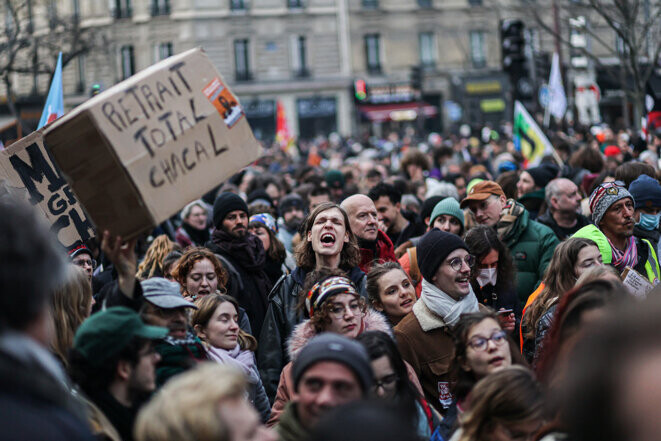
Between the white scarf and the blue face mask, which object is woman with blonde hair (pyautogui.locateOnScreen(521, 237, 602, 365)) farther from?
the blue face mask

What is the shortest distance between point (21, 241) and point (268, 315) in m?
3.64

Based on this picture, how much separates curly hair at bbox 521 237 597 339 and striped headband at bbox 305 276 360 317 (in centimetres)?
130

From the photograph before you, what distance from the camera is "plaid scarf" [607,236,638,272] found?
6.47 metres

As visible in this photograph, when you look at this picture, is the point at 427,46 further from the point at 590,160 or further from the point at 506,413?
the point at 506,413

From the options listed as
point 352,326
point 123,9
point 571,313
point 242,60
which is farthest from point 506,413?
point 123,9

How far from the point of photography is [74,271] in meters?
4.59

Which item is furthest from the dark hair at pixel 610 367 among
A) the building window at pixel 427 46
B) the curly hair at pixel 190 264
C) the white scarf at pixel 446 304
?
the building window at pixel 427 46

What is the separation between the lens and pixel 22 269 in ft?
7.22

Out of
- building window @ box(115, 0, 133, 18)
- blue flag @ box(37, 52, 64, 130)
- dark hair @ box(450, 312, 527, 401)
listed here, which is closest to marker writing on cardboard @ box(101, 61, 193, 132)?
dark hair @ box(450, 312, 527, 401)

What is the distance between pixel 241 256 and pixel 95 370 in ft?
12.5

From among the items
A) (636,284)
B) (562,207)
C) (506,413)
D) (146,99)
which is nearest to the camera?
(506,413)

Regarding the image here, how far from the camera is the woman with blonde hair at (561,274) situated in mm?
5562

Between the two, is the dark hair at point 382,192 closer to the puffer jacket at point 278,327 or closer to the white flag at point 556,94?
the puffer jacket at point 278,327

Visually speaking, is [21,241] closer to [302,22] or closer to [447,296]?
[447,296]
